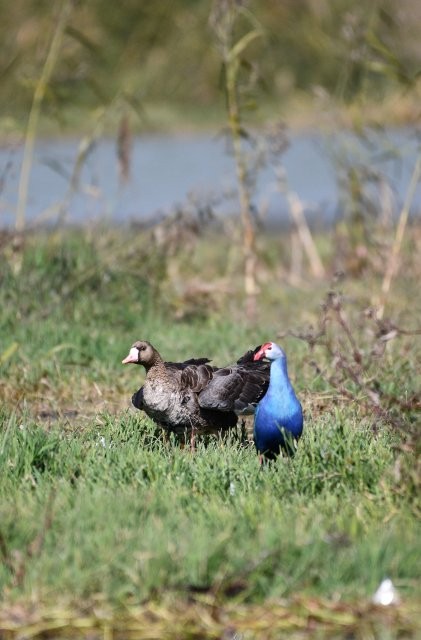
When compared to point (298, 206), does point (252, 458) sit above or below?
below

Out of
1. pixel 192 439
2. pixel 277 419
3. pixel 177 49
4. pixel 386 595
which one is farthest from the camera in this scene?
pixel 177 49

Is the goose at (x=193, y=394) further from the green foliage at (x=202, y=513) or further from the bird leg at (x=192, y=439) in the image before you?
the green foliage at (x=202, y=513)

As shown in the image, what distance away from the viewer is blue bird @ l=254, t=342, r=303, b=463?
16.1 ft

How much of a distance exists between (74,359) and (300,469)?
267 cm

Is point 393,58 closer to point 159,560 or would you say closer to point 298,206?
point 298,206

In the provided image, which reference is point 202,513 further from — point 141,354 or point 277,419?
point 141,354

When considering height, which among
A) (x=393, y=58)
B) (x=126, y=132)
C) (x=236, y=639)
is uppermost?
(x=393, y=58)

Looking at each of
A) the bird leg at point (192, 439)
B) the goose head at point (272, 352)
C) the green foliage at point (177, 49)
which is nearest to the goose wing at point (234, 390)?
the bird leg at point (192, 439)

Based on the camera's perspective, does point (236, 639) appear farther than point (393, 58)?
No

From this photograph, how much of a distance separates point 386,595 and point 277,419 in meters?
1.50

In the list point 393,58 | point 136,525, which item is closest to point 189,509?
point 136,525

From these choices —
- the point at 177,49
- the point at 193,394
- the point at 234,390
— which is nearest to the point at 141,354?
the point at 193,394

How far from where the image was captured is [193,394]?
18.4ft

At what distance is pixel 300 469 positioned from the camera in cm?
447
